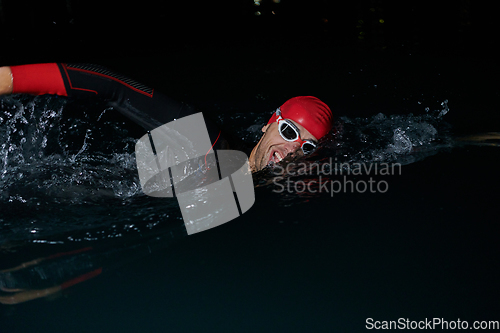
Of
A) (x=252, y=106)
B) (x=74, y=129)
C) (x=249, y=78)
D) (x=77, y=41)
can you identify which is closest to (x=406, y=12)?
(x=249, y=78)

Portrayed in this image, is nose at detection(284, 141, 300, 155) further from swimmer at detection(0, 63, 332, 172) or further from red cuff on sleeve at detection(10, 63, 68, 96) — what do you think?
red cuff on sleeve at detection(10, 63, 68, 96)

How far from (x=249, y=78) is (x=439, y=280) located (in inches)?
134

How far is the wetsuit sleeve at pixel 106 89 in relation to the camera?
1750mm

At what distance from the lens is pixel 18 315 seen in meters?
1.21

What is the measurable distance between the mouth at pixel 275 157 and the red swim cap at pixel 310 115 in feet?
0.66

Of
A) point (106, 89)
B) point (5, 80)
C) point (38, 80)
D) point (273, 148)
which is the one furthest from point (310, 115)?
point (5, 80)

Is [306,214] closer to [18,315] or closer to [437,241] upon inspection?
[437,241]

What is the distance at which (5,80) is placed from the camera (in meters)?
1.66

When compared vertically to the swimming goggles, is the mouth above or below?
below

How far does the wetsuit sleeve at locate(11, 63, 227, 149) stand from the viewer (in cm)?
175

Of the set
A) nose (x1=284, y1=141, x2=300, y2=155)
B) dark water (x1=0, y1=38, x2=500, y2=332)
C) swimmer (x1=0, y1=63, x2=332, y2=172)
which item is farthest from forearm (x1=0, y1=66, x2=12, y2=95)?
nose (x1=284, y1=141, x2=300, y2=155)

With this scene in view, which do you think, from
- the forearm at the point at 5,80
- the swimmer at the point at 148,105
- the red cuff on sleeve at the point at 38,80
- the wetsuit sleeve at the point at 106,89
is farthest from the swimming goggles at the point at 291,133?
the forearm at the point at 5,80

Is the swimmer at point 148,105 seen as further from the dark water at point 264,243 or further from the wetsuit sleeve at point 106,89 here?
the dark water at point 264,243

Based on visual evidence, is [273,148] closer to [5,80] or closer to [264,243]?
[264,243]
